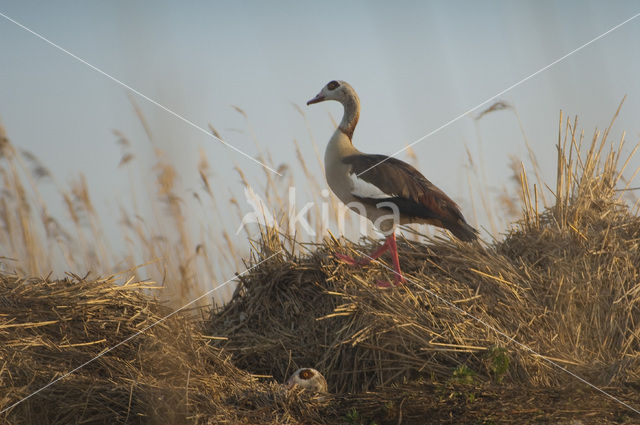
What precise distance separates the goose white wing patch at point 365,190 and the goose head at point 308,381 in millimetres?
1699

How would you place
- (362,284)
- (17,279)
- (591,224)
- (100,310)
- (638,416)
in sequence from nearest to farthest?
(638,416) → (100,310) → (17,279) → (362,284) → (591,224)

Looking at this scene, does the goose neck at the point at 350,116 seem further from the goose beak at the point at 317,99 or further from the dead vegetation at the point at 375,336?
the dead vegetation at the point at 375,336

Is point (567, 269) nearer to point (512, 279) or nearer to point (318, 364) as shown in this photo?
point (512, 279)

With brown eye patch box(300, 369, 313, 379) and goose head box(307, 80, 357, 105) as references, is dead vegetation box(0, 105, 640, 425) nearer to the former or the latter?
brown eye patch box(300, 369, 313, 379)

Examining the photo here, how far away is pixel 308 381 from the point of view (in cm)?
236

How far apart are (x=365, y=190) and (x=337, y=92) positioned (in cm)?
91

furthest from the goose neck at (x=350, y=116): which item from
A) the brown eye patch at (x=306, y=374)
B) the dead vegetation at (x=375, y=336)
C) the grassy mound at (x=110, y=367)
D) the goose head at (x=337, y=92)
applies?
the brown eye patch at (x=306, y=374)

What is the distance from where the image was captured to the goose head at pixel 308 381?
7.70 feet

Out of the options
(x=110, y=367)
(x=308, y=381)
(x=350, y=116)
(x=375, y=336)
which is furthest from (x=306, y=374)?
(x=350, y=116)

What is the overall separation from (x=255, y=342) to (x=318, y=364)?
1.39 ft

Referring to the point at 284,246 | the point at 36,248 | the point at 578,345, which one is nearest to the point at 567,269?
the point at 578,345

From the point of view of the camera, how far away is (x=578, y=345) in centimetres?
275

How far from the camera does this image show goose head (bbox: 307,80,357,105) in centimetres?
450

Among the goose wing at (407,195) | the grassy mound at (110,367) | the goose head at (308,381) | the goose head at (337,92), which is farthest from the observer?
the goose head at (337,92)
